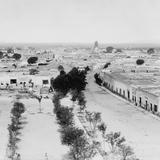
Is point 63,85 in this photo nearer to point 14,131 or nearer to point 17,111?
point 17,111

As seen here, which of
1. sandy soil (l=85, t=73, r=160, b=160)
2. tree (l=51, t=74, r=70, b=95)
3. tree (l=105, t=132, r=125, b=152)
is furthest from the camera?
tree (l=51, t=74, r=70, b=95)

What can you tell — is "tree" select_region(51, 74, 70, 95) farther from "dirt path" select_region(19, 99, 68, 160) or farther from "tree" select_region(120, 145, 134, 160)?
"tree" select_region(120, 145, 134, 160)

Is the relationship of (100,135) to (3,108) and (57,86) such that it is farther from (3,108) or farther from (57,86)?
(57,86)

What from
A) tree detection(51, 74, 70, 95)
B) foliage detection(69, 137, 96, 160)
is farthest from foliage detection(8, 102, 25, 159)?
tree detection(51, 74, 70, 95)

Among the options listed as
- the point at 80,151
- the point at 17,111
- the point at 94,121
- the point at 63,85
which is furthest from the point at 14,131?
the point at 63,85

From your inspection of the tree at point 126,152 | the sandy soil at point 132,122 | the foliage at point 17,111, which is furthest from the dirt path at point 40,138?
the sandy soil at point 132,122

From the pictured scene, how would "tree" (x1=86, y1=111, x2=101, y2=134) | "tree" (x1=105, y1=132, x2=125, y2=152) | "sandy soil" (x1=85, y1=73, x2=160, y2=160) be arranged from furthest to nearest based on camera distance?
"tree" (x1=86, y1=111, x2=101, y2=134) → "sandy soil" (x1=85, y1=73, x2=160, y2=160) → "tree" (x1=105, y1=132, x2=125, y2=152)

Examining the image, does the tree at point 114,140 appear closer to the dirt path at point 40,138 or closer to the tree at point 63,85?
the dirt path at point 40,138

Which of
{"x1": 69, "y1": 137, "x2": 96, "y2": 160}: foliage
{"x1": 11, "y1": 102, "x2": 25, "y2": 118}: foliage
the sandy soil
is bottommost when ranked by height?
the sandy soil
